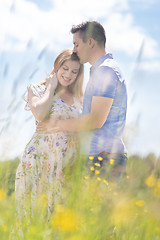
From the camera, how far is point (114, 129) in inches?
93.4

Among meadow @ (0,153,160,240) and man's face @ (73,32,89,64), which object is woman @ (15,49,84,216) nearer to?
Answer: man's face @ (73,32,89,64)

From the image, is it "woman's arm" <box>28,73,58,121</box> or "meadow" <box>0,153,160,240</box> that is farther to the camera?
"woman's arm" <box>28,73,58,121</box>

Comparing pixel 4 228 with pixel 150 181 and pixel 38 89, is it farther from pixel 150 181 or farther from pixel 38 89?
pixel 38 89

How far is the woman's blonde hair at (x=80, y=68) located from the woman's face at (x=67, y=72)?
47 mm

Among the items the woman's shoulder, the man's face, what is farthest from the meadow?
the woman's shoulder

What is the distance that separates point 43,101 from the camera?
9.36 ft

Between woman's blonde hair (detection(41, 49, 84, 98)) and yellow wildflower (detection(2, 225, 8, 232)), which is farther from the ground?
woman's blonde hair (detection(41, 49, 84, 98))

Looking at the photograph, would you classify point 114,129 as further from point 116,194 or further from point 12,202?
point 12,202

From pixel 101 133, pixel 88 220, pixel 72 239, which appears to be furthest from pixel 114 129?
pixel 72 239

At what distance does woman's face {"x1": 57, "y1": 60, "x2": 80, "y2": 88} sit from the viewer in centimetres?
310

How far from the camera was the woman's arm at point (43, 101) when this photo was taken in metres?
2.79

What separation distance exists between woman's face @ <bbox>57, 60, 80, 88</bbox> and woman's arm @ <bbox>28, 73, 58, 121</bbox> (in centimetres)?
7

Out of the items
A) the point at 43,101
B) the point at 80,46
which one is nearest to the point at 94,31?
the point at 80,46

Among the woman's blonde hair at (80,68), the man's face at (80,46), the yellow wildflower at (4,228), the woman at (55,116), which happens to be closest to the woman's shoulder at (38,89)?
the woman at (55,116)
